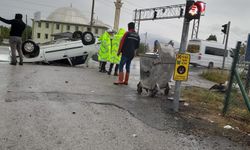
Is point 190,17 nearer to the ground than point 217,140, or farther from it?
farther from it

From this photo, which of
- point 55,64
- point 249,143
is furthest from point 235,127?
point 55,64

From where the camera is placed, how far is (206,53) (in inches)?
1104

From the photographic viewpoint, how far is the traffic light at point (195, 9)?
5949mm

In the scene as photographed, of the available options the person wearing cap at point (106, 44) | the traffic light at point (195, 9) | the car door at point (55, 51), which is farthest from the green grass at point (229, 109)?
the car door at point (55, 51)

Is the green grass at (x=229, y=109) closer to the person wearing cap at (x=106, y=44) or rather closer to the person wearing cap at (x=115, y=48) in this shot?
the person wearing cap at (x=115, y=48)

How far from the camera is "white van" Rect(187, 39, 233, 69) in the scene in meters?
27.7

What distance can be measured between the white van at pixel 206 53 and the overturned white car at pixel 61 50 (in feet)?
51.5

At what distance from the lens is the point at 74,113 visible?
5.14m

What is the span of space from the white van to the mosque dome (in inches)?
2484

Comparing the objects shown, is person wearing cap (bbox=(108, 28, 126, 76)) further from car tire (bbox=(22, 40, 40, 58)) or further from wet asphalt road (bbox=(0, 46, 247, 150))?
wet asphalt road (bbox=(0, 46, 247, 150))

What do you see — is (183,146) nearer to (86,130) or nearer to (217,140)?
(217,140)

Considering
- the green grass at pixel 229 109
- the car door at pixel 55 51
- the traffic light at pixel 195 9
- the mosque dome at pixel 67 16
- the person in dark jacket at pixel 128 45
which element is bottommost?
the green grass at pixel 229 109

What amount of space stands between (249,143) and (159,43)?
347 cm

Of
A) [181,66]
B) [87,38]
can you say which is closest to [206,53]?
[87,38]
